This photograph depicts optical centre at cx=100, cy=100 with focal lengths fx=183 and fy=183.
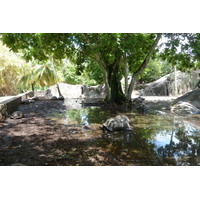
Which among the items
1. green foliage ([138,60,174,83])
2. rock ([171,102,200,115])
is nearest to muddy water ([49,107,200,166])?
rock ([171,102,200,115])

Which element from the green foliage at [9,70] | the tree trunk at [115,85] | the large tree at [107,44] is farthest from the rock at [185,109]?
the green foliage at [9,70]

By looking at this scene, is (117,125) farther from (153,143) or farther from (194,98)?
(194,98)

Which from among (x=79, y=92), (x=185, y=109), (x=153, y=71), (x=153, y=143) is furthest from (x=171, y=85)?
(x=153, y=143)

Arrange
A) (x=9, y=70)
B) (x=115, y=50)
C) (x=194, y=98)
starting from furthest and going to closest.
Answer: (x=9, y=70)
(x=115, y=50)
(x=194, y=98)

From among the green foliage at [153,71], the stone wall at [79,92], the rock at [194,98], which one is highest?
the green foliage at [153,71]

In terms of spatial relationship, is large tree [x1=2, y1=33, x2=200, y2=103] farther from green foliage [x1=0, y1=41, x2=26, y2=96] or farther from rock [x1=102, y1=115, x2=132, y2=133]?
green foliage [x1=0, y1=41, x2=26, y2=96]

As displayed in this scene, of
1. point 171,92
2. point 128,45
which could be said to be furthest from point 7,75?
point 171,92

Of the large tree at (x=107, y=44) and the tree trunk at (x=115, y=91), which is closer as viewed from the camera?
the large tree at (x=107, y=44)

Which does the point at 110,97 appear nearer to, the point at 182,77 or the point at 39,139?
the point at 39,139

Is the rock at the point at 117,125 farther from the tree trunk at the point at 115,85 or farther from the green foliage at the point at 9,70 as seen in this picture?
the green foliage at the point at 9,70

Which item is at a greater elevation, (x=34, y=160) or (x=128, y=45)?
(x=128, y=45)

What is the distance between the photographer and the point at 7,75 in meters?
20.2

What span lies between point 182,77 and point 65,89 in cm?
1329

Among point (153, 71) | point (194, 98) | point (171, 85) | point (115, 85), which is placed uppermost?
point (153, 71)
